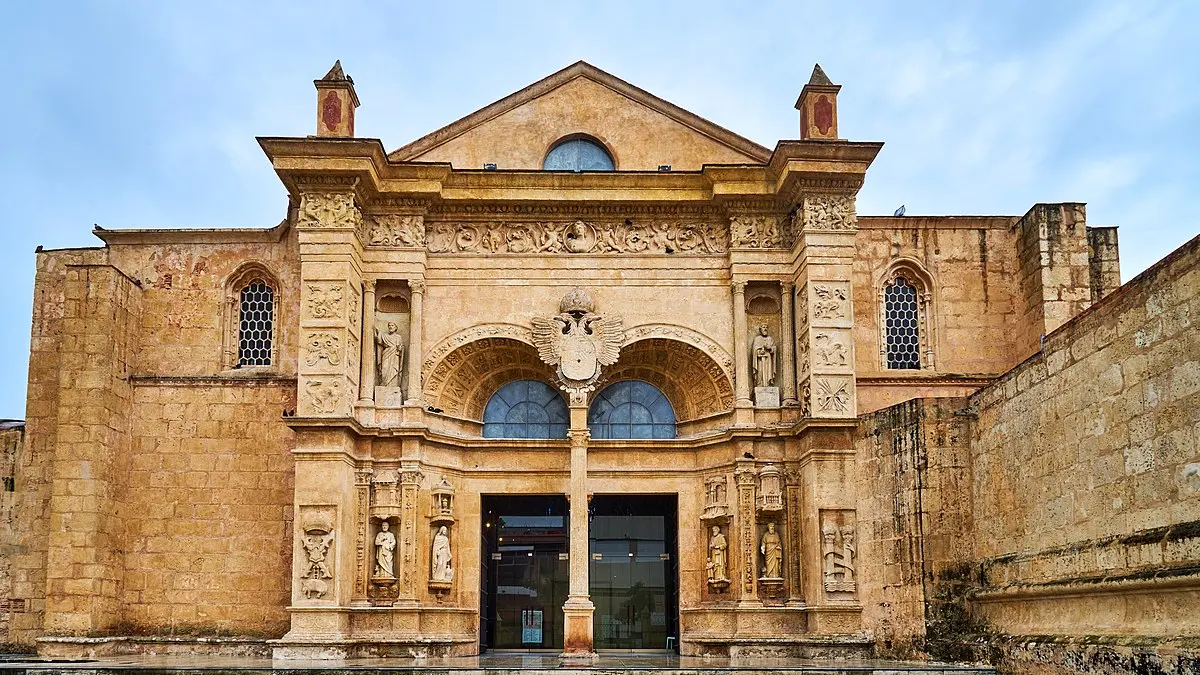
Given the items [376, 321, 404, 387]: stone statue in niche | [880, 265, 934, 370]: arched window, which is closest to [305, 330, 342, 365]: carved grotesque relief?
[376, 321, 404, 387]: stone statue in niche

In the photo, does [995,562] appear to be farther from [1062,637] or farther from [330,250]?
[330,250]

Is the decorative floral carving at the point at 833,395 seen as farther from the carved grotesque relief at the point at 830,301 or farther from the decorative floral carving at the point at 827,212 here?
the decorative floral carving at the point at 827,212

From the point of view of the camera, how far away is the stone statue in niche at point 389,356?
22.6m

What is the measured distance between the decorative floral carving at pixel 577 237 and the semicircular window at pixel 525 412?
291cm

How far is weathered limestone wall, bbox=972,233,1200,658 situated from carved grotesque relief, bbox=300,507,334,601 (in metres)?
11.0

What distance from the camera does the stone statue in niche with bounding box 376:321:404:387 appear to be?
2262cm

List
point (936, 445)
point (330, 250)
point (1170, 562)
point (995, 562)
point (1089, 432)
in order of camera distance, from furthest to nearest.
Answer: point (330, 250) → point (936, 445) → point (995, 562) → point (1089, 432) → point (1170, 562)

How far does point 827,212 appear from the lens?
877 inches

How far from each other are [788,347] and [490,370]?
5.98 metres

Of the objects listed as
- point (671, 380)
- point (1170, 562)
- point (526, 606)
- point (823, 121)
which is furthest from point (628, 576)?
point (1170, 562)

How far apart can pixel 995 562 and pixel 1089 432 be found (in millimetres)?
3705

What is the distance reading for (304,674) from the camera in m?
17.3

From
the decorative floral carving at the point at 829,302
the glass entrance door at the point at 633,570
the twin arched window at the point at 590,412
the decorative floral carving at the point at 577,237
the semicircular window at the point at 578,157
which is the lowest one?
the glass entrance door at the point at 633,570

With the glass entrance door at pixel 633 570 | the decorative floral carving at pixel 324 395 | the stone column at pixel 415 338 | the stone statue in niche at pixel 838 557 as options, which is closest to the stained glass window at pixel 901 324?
the stone statue in niche at pixel 838 557
